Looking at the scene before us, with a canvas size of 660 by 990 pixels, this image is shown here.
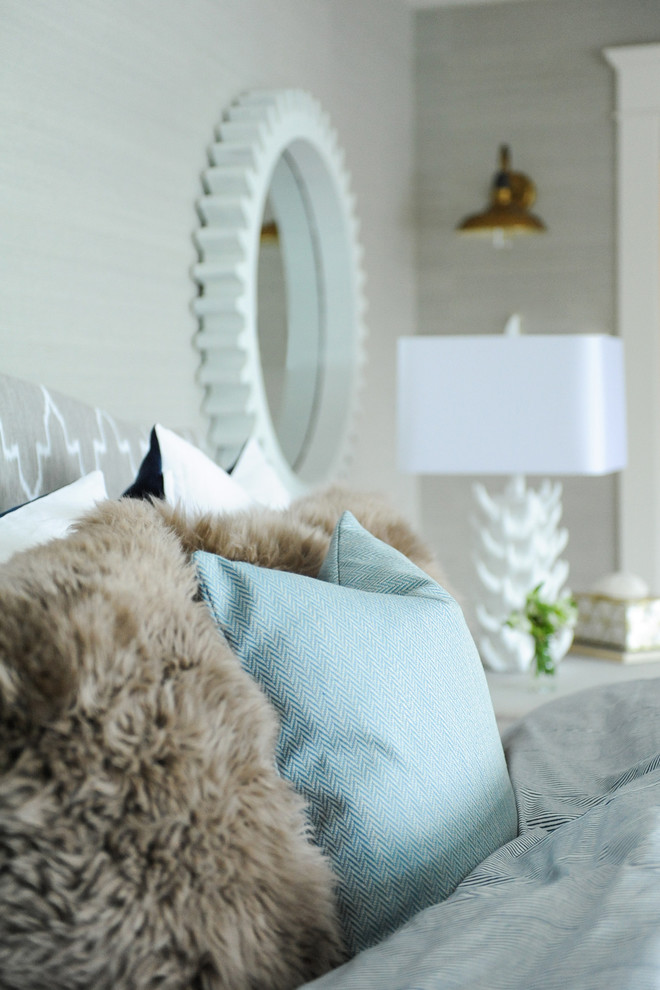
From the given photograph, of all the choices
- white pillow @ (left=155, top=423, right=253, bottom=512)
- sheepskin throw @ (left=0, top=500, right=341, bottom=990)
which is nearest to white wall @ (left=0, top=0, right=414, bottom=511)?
white pillow @ (left=155, top=423, right=253, bottom=512)

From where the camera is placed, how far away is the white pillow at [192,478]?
3.45ft

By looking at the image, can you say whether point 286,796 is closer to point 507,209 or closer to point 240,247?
point 240,247

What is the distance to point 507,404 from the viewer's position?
1820 mm

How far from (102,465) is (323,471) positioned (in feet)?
4.05

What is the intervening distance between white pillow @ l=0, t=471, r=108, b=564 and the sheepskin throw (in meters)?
0.22

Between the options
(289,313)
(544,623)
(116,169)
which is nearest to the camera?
(116,169)

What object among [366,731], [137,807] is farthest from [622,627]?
[137,807]

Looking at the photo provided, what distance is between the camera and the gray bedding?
510 mm

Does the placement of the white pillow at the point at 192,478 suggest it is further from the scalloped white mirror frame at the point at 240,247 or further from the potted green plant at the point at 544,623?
the potted green plant at the point at 544,623

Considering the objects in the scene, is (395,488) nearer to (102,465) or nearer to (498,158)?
(498,158)

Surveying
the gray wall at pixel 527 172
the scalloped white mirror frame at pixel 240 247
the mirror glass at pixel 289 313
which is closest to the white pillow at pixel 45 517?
the scalloped white mirror frame at pixel 240 247

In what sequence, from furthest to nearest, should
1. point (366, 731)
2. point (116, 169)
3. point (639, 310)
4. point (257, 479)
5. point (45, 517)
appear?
1. point (639, 310)
2. point (116, 169)
3. point (257, 479)
4. point (45, 517)
5. point (366, 731)

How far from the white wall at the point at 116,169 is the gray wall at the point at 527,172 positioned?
3.05ft

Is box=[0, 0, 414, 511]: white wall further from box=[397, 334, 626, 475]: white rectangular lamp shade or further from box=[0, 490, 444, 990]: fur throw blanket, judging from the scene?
box=[0, 490, 444, 990]: fur throw blanket
